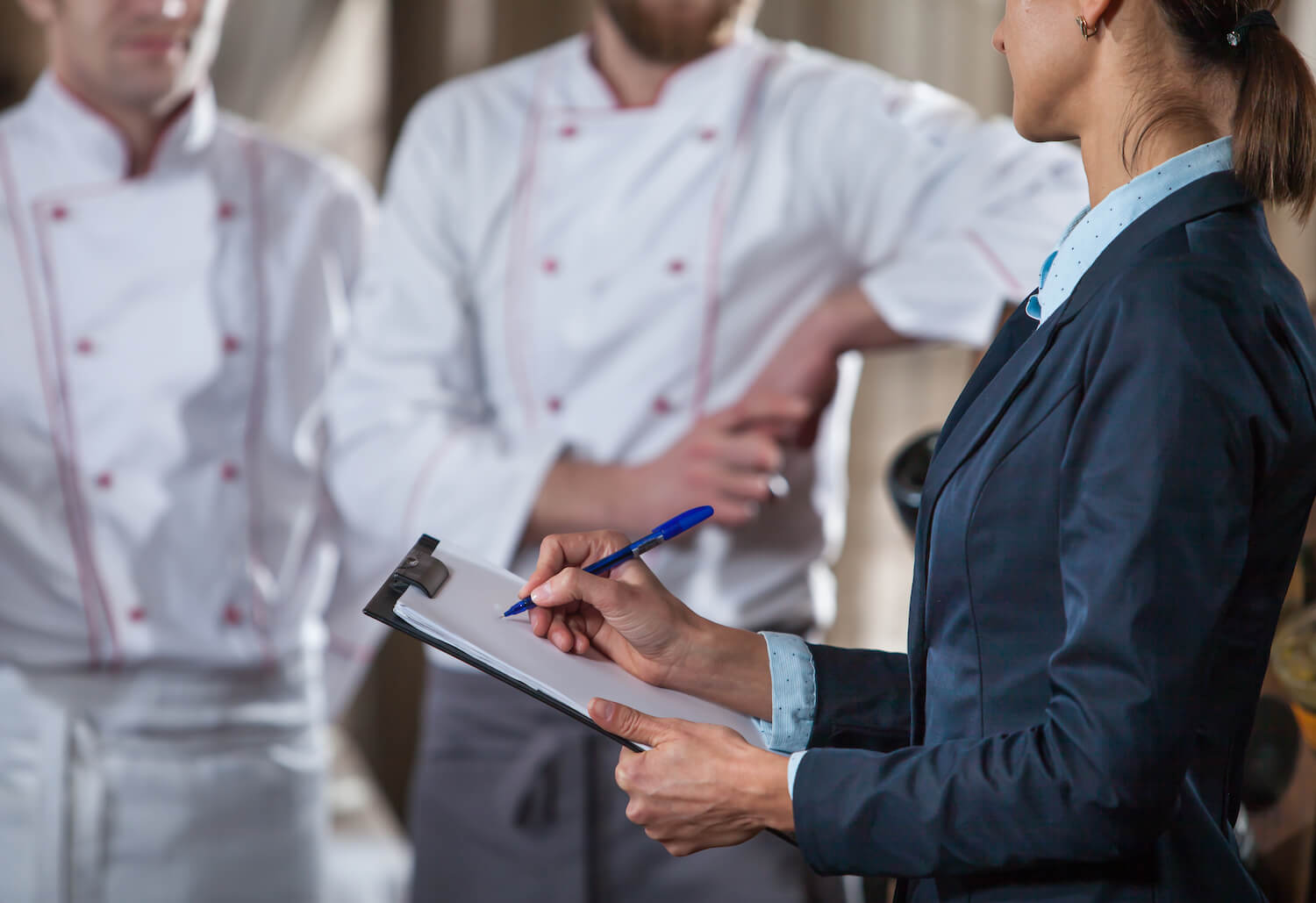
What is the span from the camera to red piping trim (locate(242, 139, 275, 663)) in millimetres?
1926

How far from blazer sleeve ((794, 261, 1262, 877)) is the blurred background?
6.21 ft

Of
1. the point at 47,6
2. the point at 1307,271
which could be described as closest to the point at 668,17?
the point at 47,6

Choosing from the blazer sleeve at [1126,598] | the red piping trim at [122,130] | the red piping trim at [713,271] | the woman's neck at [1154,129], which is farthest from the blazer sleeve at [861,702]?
the red piping trim at [122,130]

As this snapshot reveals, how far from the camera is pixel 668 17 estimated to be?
1749mm

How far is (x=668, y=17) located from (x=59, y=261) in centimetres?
91

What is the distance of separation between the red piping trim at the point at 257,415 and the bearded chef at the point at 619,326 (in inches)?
6.4

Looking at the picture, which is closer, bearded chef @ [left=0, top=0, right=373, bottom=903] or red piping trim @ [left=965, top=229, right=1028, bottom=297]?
red piping trim @ [left=965, top=229, right=1028, bottom=297]

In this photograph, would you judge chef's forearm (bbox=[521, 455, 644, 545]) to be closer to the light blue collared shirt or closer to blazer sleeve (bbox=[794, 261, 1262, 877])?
the light blue collared shirt

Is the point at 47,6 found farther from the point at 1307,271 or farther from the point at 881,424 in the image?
the point at 1307,271

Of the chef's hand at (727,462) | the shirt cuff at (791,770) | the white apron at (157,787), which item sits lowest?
the white apron at (157,787)

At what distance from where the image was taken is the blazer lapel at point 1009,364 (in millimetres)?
772

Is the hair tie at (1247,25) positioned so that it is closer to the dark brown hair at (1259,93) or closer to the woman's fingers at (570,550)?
the dark brown hair at (1259,93)

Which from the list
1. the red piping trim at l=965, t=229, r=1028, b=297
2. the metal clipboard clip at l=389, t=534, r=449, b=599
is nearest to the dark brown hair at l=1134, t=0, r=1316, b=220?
the metal clipboard clip at l=389, t=534, r=449, b=599

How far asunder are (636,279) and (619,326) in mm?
68
